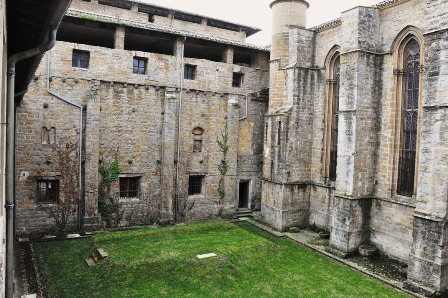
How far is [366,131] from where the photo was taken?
14.3 meters

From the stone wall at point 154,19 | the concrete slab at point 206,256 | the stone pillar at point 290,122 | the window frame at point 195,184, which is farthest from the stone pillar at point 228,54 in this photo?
the concrete slab at point 206,256

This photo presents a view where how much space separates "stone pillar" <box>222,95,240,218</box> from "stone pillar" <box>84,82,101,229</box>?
22.6ft

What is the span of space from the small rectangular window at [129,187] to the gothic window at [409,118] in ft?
39.0

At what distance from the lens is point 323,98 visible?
1738 centimetres

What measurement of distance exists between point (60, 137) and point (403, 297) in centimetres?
1455

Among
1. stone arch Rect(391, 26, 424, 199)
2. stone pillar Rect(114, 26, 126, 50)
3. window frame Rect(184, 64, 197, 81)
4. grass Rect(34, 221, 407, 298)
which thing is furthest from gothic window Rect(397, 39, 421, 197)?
stone pillar Rect(114, 26, 126, 50)

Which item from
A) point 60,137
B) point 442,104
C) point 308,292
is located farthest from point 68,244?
point 442,104

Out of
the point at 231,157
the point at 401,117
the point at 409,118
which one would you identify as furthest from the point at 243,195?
the point at 409,118

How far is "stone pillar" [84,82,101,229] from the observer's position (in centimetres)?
1634

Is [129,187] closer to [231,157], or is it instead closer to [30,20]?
[231,157]

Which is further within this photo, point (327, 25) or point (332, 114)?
point (332, 114)

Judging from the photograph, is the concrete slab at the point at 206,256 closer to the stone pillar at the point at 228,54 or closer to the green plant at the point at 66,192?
the green plant at the point at 66,192

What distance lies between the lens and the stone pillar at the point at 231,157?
65.3 ft

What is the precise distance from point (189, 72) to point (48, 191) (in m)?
8.99
